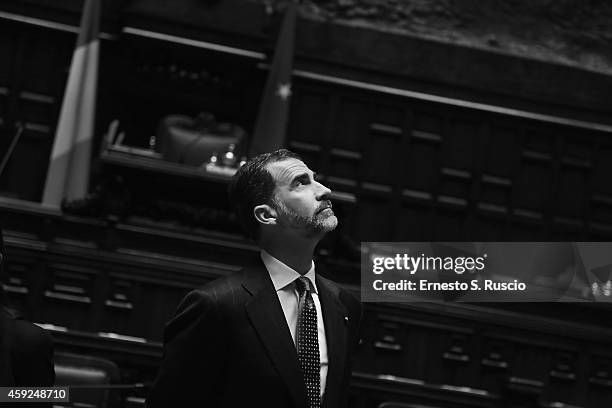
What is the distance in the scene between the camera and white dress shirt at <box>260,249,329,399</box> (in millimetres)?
2234

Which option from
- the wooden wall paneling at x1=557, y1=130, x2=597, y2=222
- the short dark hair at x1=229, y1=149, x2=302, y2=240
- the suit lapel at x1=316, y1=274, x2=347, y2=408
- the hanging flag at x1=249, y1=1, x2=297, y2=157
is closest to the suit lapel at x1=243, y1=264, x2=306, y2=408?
the suit lapel at x1=316, y1=274, x2=347, y2=408

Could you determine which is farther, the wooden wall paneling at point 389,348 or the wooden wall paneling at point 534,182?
the wooden wall paneling at point 534,182

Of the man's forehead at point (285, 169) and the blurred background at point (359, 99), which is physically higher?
the blurred background at point (359, 99)

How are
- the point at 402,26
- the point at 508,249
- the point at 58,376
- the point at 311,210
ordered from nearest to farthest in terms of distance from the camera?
the point at 508,249 < the point at 311,210 < the point at 58,376 < the point at 402,26

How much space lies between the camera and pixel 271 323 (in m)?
2.17

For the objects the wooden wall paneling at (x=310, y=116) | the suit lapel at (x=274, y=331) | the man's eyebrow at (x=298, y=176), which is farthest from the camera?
the wooden wall paneling at (x=310, y=116)

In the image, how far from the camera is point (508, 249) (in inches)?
81.2

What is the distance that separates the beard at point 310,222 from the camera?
229 centimetres

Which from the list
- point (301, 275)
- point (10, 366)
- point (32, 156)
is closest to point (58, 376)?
point (10, 366)

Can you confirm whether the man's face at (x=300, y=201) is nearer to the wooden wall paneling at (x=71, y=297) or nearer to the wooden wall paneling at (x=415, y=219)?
the wooden wall paneling at (x=71, y=297)

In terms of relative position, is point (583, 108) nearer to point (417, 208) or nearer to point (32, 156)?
point (417, 208)

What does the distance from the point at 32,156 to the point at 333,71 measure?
2795 millimetres

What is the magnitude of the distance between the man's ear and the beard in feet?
0.11

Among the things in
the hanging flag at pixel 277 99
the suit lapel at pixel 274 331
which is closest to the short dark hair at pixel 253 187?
the suit lapel at pixel 274 331
